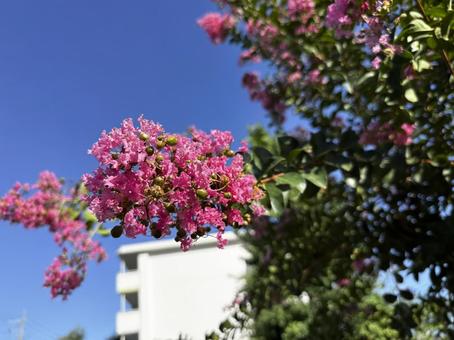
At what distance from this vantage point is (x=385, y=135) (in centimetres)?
227

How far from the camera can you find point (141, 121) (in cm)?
110

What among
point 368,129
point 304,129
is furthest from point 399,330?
point 304,129

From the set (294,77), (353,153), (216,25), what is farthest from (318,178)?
(216,25)

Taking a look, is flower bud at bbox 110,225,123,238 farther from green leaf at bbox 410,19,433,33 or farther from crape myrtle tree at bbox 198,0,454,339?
green leaf at bbox 410,19,433,33

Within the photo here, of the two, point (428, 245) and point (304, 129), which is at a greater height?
point (304, 129)

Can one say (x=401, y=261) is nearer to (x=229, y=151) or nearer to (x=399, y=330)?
(x=399, y=330)

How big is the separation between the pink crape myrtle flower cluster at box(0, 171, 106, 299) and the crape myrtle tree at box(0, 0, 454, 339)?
0.04 ft

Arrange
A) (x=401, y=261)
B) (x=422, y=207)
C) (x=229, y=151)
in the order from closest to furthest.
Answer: (x=229, y=151) → (x=401, y=261) → (x=422, y=207)

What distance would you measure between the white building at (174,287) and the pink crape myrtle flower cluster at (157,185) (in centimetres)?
1711

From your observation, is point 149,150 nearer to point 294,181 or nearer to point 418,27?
point 294,181

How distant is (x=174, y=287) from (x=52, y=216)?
16.6 m

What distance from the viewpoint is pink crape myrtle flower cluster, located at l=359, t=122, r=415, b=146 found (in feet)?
7.35

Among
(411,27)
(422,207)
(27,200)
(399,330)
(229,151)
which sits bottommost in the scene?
(399,330)

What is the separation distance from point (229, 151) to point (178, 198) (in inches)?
8.2
